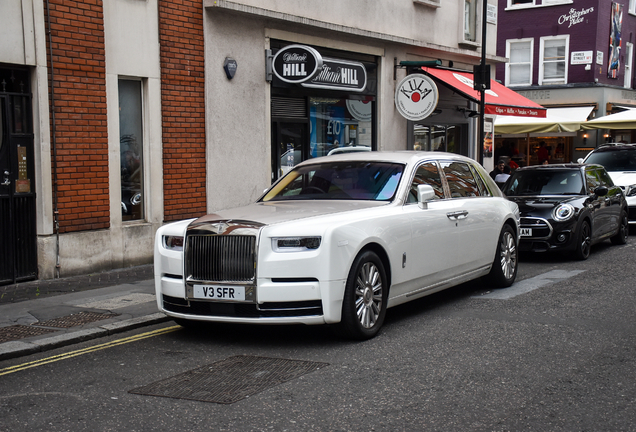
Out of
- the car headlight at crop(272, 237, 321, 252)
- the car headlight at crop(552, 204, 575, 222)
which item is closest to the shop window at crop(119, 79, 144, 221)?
the car headlight at crop(272, 237, 321, 252)

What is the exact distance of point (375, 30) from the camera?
1644 cm

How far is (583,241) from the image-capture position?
11570 mm

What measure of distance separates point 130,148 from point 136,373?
6457 millimetres

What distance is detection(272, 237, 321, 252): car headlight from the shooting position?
19.7 ft

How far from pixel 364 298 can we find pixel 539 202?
6225mm

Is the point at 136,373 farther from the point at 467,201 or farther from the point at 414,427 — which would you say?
the point at 467,201

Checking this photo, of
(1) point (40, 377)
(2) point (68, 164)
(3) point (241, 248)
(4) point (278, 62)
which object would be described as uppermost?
(4) point (278, 62)

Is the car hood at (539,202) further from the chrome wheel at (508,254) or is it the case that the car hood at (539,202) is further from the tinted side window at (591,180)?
the chrome wheel at (508,254)

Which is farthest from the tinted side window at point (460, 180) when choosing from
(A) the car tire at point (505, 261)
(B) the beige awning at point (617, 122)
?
(B) the beige awning at point (617, 122)

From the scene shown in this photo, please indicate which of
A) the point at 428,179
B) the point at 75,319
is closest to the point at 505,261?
the point at 428,179

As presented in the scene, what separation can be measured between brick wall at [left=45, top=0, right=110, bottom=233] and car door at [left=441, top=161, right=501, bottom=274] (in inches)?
200

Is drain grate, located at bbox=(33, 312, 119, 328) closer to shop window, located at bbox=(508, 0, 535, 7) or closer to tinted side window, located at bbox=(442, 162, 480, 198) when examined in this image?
tinted side window, located at bbox=(442, 162, 480, 198)

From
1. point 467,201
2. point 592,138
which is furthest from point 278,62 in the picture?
point 592,138

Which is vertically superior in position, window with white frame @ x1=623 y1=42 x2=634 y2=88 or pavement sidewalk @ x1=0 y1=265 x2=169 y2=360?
window with white frame @ x1=623 y1=42 x2=634 y2=88
